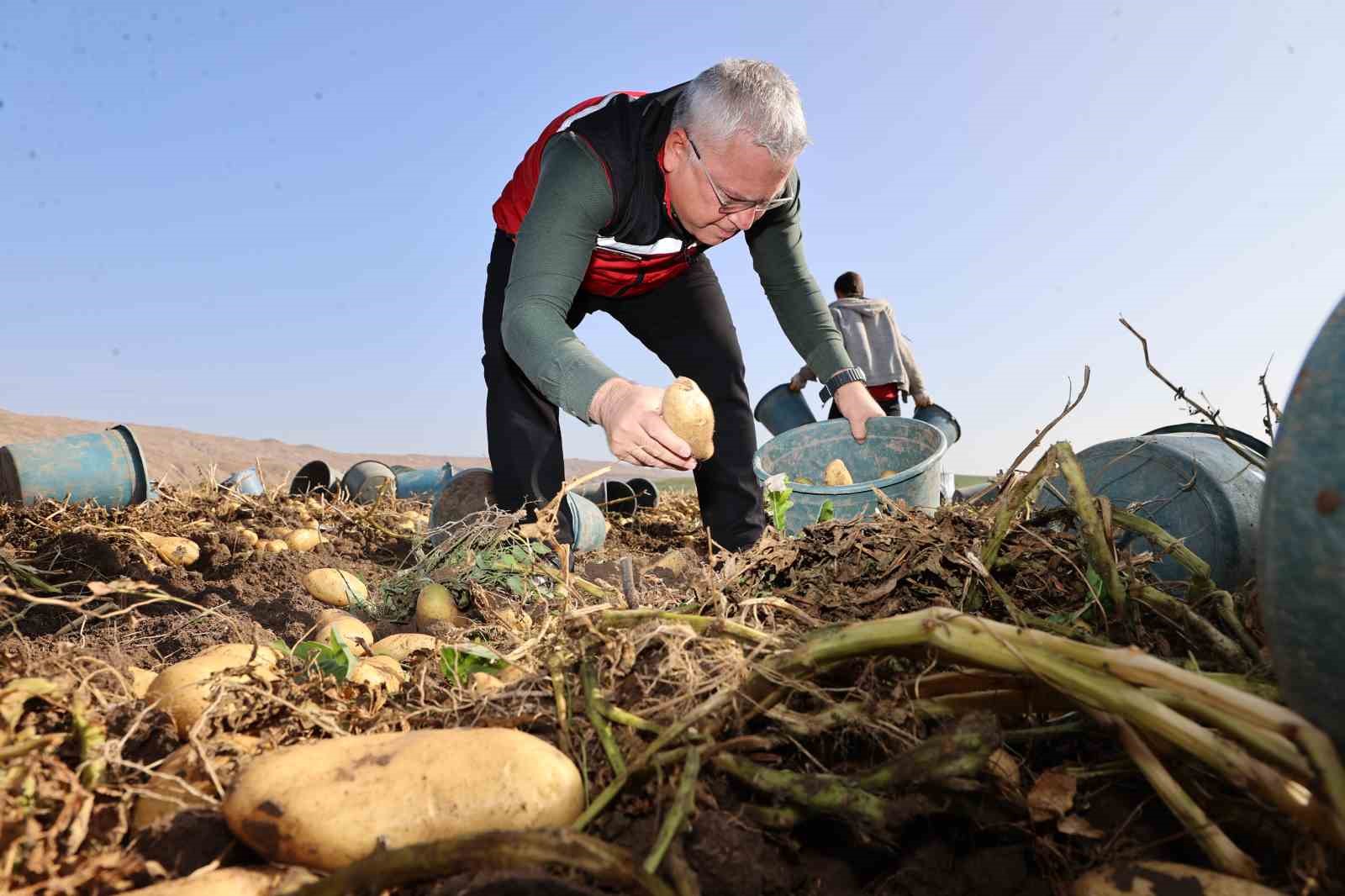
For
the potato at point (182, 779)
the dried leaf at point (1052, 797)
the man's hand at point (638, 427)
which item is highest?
the man's hand at point (638, 427)

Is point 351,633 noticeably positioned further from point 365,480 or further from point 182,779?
point 365,480

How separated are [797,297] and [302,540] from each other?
292 centimetres

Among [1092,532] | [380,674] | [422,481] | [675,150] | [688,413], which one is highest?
[675,150]

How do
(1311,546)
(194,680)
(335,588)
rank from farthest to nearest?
(335,588) → (194,680) → (1311,546)

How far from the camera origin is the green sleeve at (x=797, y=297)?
3.68 metres

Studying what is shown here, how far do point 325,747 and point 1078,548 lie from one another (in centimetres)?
140

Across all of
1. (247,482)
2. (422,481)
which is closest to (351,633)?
(422,481)

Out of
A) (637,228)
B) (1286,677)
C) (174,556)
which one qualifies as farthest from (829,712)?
(174,556)

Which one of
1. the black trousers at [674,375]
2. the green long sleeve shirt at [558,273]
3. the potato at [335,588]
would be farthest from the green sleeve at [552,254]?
the potato at [335,588]

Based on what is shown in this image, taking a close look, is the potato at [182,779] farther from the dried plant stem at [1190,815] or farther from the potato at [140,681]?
the dried plant stem at [1190,815]

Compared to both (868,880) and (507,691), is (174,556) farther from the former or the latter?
(868,880)

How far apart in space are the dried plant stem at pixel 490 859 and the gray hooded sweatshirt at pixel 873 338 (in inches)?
247

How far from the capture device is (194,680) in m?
1.51

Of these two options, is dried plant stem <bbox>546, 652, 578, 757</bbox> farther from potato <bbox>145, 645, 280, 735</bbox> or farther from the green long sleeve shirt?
the green long sleeve shirt
